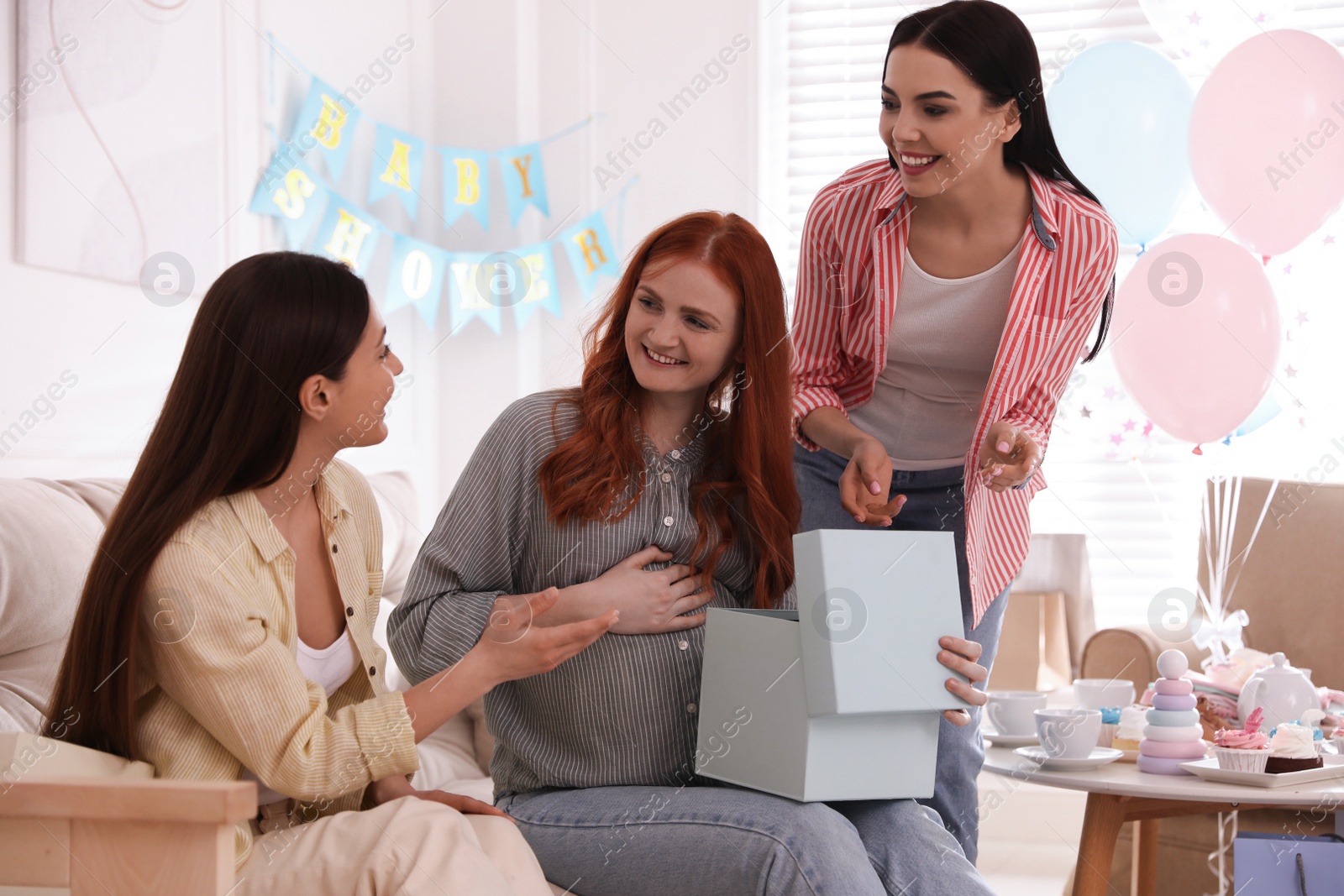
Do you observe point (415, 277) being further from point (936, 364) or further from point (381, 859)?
point (381, 859)

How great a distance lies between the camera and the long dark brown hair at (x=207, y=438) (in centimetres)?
104

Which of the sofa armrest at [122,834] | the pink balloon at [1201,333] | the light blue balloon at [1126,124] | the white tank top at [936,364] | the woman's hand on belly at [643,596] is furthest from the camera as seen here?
the light blue balloon at [1126,124]

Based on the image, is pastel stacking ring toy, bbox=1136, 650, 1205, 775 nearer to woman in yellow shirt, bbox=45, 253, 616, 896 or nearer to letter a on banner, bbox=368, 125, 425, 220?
woman in yellow shirt, bbox=45, 253, 616, 896

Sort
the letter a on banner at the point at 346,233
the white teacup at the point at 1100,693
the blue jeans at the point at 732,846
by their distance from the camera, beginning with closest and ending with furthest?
the blue jeans at the point at 732,846
the white teacup at the point at 1100,693
the letter a on banner at the point at 346,233

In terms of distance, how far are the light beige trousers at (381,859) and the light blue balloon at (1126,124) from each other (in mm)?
2184

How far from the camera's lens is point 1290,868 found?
1717 mm

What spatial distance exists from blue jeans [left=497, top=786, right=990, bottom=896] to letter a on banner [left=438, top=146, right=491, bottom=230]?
2331 mm

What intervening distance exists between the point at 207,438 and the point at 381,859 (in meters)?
0.45

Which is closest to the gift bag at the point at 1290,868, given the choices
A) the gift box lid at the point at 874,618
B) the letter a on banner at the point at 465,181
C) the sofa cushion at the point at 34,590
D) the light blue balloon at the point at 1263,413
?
the gift box lid at the point at 874,618

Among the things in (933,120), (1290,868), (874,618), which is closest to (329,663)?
(874,618)

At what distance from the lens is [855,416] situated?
1.63m

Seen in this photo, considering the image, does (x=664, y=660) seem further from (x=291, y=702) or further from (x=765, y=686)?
(x=291, y=702)

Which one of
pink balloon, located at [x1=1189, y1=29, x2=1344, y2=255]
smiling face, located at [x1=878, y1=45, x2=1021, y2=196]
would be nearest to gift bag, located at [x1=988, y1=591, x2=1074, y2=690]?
pink balloon, located at [x1=1189, y1=29, x2=1344, y2=255]

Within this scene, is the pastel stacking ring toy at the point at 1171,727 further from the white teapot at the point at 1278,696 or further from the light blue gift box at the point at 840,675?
the light blue gift box at the point at 840,675
